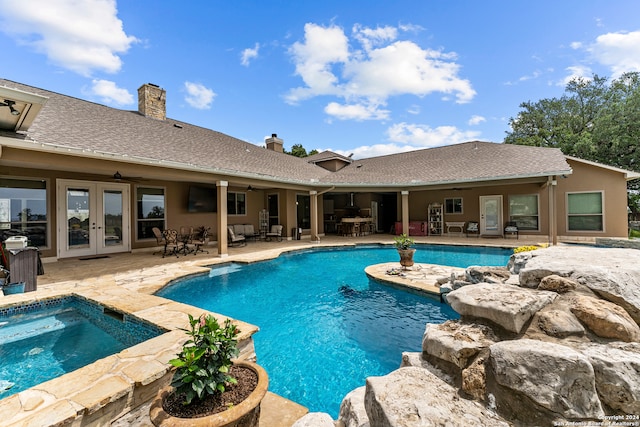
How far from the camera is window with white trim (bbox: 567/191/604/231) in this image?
11.7 metres

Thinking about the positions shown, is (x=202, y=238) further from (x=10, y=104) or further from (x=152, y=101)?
(x=10, y=104)

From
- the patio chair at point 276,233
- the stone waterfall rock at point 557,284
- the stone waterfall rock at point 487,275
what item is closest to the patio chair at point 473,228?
the patio chair at point 276,233

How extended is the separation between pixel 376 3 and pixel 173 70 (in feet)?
27.9

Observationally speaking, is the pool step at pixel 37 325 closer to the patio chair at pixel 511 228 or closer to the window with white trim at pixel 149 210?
the window with white trim at pixel 149 210

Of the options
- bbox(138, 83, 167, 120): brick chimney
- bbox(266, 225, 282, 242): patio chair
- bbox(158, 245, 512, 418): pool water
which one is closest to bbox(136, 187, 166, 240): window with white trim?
bbox(138, 83, 167, 120): brick chimney

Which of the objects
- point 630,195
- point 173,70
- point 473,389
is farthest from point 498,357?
point 630,195

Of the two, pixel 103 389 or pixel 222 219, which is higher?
pixel 222 219

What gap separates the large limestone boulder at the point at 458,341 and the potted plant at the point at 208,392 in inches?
48.9

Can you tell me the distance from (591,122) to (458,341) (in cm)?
2828

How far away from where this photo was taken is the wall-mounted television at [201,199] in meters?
10.7

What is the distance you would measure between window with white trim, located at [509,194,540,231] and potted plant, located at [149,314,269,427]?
15.1 meters

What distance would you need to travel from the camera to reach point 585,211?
12.0 m

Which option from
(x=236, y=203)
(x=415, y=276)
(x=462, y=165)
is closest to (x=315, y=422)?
(x=415, y=276)

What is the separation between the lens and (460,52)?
35.7ft
